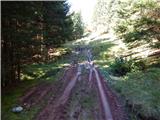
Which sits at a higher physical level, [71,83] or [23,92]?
[71,83]

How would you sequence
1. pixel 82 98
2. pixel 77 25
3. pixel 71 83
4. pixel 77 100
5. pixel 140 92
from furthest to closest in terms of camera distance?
pixel 77 25, pixel 71 83, pixel 140 92, pixel 82 98, pixel 77 100

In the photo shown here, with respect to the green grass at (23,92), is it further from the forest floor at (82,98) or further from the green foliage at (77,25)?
the green foliage at (77,25)

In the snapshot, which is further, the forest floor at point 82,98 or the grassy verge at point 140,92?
the forest floor at point 82,98

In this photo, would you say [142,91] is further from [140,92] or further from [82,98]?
[82,98]

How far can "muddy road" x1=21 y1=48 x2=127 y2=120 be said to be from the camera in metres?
16.4

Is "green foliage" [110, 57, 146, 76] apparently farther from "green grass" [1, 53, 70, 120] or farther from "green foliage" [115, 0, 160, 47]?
"green grass" [1, 53, 70, 120]

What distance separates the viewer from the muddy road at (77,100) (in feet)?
53.8

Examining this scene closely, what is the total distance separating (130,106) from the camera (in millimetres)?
18062

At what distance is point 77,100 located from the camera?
19.8 metres

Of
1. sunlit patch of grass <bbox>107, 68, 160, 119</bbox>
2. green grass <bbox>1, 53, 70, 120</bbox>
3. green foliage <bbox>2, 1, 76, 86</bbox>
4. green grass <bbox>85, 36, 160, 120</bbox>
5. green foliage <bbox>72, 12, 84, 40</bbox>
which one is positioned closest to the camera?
green grass <bbox>85, 36, 160, 120</bbox>

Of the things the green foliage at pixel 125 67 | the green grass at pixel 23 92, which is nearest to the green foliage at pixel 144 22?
the green foliage at pixel 125 67

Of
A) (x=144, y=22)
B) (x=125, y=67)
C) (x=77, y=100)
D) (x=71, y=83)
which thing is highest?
(x=144, y=22)

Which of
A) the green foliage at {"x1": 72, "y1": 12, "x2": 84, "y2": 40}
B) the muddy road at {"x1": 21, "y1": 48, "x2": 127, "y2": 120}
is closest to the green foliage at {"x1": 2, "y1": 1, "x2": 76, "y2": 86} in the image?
the muddy road at {"x1": 21, "y1": 48, "x2": 127, "y2": 120}

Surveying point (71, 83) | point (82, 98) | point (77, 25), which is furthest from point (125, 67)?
point (77, 25)
